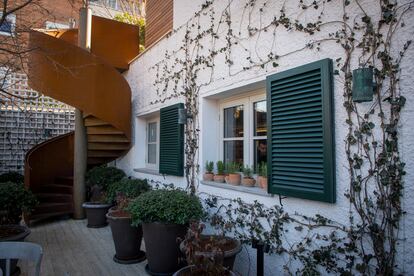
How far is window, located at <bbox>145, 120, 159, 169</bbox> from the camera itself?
5.80 meters

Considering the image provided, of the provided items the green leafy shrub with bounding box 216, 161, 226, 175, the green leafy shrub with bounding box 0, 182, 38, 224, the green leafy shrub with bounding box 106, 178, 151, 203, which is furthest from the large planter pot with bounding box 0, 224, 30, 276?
the green leafy shrub with bounding box 216, 161, 226, 175

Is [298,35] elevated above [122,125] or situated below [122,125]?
above

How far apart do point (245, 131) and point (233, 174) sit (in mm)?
513

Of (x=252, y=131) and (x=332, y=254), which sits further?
(x=252, y=131)

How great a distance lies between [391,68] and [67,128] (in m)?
7.92

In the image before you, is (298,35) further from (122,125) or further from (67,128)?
(67,128)

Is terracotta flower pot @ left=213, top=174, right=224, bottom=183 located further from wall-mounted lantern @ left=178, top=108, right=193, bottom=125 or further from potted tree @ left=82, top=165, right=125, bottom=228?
potted tree @ left=82, top=165, right=125, bottom=228

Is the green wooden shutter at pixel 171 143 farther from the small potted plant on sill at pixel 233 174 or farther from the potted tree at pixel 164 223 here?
the potted tree at pixel 164 223

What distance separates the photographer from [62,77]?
4.96 metres

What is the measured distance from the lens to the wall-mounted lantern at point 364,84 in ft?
6.42

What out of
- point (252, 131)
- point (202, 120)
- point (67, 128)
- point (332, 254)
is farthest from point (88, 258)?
point (67, 128)

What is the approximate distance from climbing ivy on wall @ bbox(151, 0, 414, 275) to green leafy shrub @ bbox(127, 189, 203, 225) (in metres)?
0.42

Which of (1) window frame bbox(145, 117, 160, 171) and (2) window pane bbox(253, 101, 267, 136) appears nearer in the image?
(2) window pane bbox(253, 101, 267, 136)

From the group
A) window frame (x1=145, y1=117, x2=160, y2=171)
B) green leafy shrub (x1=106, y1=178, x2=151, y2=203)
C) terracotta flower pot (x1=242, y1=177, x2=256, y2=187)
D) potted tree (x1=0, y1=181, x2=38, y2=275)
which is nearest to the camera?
terracotta flower pot (x1=242, y1=177, x2=256, y2=187)
